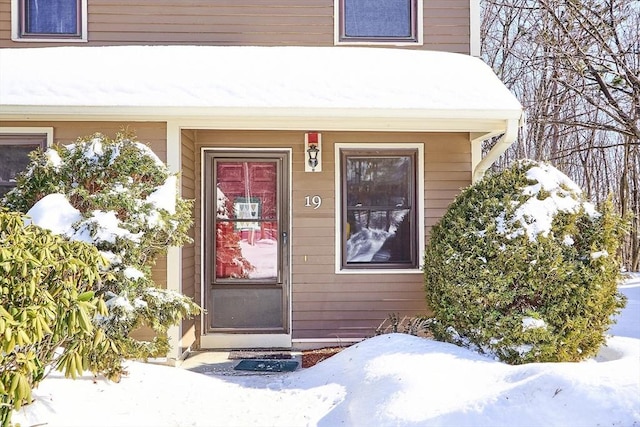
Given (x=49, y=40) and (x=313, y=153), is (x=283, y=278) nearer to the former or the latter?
(x=313, y=153)

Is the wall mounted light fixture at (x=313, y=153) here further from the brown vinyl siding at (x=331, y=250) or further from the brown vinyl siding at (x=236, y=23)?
the brown vinyl siding at (x=236, y=23)

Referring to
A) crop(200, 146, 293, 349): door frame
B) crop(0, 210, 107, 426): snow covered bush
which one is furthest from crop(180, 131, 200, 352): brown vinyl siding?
crop(0, 210, 107, 426): snow covered bush

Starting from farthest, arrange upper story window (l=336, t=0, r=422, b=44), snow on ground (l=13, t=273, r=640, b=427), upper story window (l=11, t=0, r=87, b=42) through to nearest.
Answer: upper story window (l=336, t=0, r=422, b=44) < upper story window (l=11, t=0, r=87, b=42) < snow on ground (l=13, t=273, r=640, b=427)

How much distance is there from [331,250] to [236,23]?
279 centimetres

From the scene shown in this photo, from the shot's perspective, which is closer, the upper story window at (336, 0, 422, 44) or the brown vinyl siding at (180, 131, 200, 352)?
the brown vinyl siding at (180, 131, 200, 352)

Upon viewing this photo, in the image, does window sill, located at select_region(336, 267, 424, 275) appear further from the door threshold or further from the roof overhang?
the roof overhang

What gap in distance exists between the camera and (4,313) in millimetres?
2609

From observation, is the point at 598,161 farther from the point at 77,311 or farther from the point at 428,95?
the point at 77,311

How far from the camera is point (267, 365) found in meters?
5.25

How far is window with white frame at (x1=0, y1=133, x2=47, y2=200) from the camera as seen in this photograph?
5305 mm

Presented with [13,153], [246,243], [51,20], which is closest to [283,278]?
[246,243]

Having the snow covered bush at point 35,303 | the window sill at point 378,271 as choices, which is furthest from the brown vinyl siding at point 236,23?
the snow covered bush at point 35,303

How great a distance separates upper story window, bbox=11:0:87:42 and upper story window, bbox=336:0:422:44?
9.77 ft

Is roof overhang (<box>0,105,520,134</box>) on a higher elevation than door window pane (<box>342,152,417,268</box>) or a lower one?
higher
